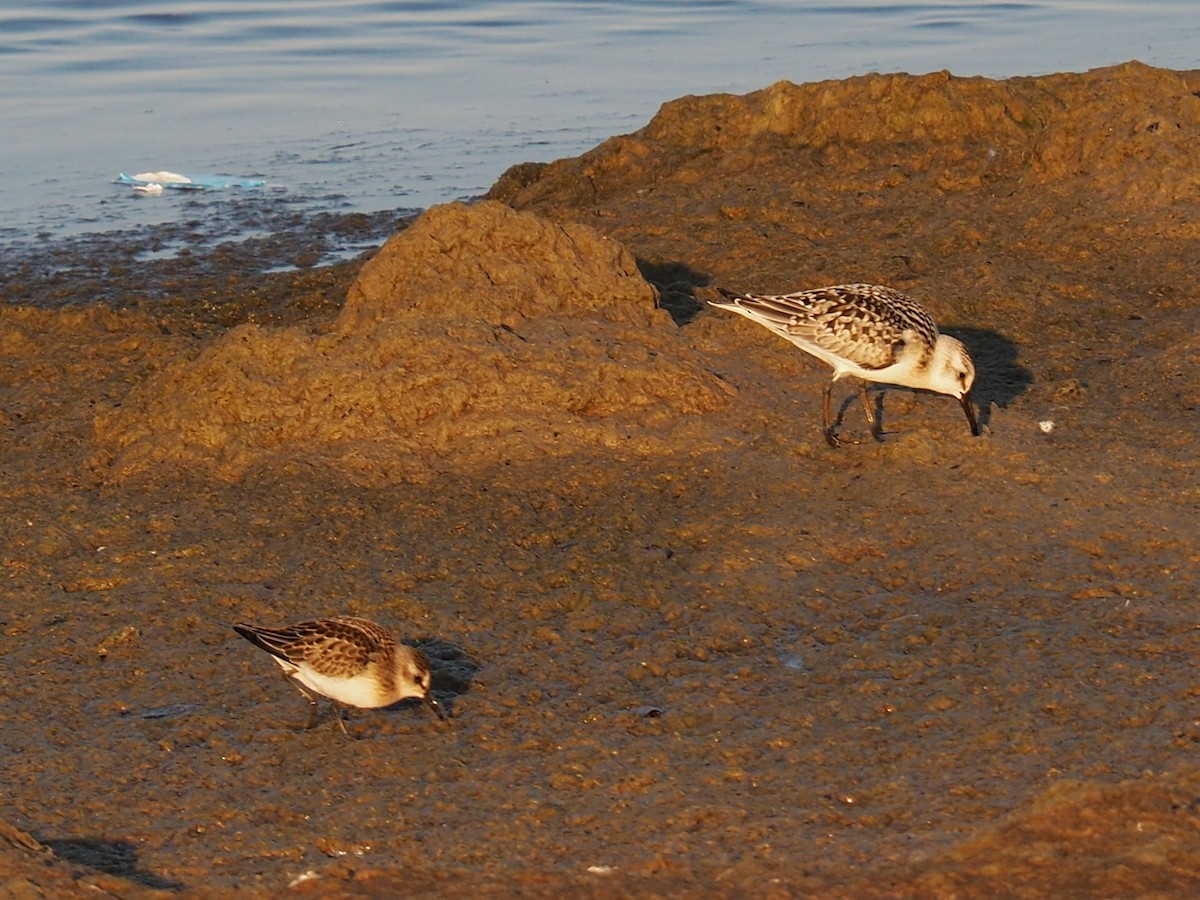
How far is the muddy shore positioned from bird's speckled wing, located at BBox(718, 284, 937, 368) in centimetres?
41

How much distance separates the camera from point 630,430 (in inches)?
325

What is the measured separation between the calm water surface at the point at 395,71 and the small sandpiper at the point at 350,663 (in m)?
9.69

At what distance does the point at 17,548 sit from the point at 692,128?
7.69 m

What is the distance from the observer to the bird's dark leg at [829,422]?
8.20 meters

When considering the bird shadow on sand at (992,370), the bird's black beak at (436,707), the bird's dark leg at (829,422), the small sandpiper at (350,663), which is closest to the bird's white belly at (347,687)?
the small sandpiper at (350,663)

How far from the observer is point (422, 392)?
830 cm

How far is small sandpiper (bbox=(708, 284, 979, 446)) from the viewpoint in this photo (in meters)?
8.34

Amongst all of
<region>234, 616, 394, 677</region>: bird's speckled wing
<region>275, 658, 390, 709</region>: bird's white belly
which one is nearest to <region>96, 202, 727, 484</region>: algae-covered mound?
<region>234, 616, 394, 677</region>: bird's speckled wing

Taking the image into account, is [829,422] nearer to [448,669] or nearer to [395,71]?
[448,669]

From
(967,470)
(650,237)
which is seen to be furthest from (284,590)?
(650,237)

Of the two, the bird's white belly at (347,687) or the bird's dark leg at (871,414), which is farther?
the bird's dark leg at (871,414)

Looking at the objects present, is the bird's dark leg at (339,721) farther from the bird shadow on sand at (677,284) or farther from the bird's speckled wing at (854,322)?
the bird shadow on sand at (677,284)

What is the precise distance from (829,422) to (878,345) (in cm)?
46

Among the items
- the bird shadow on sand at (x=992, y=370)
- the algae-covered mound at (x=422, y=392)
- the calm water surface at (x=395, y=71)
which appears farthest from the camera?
the calm water surface at (x=395, y=71)
